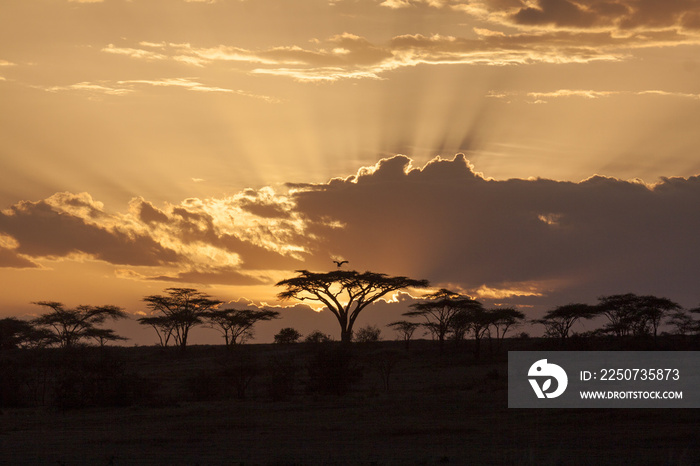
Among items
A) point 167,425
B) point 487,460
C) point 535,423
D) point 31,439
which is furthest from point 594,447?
point 31,439

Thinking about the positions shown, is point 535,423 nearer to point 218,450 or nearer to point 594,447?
point 594,447

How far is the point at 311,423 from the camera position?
1222 inches

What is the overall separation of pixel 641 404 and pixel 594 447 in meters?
10.4

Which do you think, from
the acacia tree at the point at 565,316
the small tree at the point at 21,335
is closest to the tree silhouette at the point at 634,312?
the acacia tree at the point at 565,316

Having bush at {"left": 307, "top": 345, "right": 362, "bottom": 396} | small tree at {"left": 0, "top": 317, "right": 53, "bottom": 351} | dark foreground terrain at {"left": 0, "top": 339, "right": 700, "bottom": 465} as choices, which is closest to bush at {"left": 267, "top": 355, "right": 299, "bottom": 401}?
dark foreground terrain at {"left": 0, "top": 339, "right": 700, "bottom": 465}

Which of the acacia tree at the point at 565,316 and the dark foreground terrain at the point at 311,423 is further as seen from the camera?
the acacia tree at the point at 565,316

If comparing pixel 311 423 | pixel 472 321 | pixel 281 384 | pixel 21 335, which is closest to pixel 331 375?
pixel 281 384

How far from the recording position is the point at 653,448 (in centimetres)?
2227

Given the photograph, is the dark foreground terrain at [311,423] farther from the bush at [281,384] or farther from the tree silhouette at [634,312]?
the tree silhouette at [634,312]

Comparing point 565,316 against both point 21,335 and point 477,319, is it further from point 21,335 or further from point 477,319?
point 21,335

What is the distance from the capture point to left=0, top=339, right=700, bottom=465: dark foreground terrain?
22.4 meters

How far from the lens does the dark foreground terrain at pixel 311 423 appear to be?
22.4 m

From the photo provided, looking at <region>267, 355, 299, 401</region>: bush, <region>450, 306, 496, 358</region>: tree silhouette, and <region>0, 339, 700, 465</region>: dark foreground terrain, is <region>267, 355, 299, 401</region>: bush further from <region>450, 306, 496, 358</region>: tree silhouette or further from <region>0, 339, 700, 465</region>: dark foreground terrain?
<region>450, 306, 496, 358</region>: tree silhouette

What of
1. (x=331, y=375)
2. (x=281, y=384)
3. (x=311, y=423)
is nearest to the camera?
(x=311, y=423)
